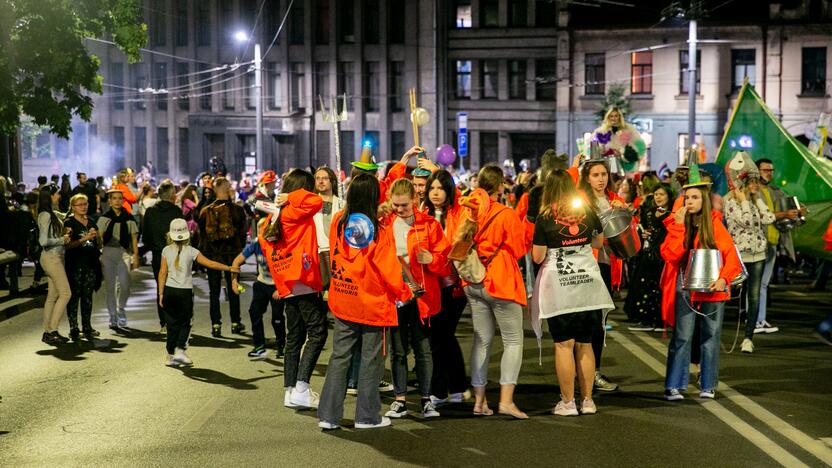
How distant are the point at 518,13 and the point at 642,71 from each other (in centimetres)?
775

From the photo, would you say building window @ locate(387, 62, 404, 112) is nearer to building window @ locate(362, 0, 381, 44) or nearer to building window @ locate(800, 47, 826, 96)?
building window @ locate(362, 0, 381, 44)

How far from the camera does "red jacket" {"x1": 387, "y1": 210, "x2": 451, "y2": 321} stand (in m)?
8.22

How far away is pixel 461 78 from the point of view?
56.5 m

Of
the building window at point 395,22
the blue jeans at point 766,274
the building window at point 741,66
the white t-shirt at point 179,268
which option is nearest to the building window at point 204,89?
the building window at point 395,22

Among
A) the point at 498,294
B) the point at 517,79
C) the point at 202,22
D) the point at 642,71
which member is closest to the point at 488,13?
the point at 517,79

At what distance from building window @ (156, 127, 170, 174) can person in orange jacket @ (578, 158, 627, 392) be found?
5601 centimetres

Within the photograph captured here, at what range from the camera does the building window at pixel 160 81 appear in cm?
6284

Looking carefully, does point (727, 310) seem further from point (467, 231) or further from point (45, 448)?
point (45, 448)

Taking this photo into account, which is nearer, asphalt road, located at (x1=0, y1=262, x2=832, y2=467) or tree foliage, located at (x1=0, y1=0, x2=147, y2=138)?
asphalt road, located at (x1=0, y1=262, x2=832, y2=467)

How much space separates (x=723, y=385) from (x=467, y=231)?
2.91 meters

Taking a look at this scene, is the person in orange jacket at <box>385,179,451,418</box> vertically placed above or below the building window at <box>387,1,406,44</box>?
below

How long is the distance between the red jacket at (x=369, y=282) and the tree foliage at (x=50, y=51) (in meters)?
15.5

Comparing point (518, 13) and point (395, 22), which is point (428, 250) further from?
point (395, 22)

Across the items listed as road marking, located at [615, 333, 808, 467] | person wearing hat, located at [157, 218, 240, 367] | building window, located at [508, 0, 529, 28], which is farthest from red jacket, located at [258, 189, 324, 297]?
building window, located at [508, 0, 529, 28]
